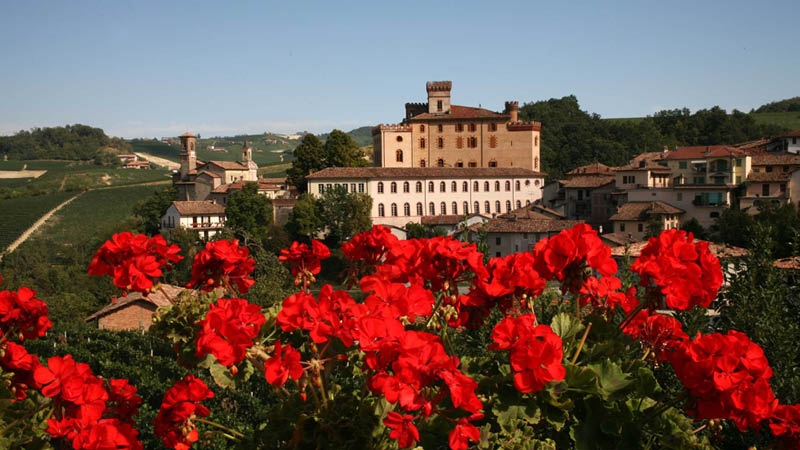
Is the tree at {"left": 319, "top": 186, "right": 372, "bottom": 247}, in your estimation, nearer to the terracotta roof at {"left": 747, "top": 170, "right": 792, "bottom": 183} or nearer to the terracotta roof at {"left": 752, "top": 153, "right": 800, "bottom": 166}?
the terracotta roof at {"left": 747, "top": 170, "right": 792, "bottom": 183}

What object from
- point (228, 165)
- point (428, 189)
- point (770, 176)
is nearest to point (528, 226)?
point (428, 189)

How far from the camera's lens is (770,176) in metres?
54.8

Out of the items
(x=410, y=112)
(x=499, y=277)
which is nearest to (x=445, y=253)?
(x=499, y=277)

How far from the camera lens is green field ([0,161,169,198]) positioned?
96556 mm

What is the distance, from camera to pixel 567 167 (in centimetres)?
10100

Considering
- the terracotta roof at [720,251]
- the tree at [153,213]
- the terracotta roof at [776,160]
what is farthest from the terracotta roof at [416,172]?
the terracotta roof at [720,251]

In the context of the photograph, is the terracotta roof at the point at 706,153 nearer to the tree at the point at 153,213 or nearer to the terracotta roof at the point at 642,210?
the terracotta roof at the point at 642,210

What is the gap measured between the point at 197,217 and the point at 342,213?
15.6m

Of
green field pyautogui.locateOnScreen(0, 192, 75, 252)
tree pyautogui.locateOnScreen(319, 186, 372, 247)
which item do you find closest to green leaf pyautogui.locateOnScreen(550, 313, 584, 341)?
tree pyautogui.locateOnScreen(319, 186, 372, 247)

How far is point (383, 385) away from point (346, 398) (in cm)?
83

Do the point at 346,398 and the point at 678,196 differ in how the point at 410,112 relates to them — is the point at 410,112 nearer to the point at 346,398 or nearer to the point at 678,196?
the point at 678,196

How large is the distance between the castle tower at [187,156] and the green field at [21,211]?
57.8 ft

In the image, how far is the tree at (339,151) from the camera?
222 ft

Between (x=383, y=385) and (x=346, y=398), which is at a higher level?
(x=383, y=385)
